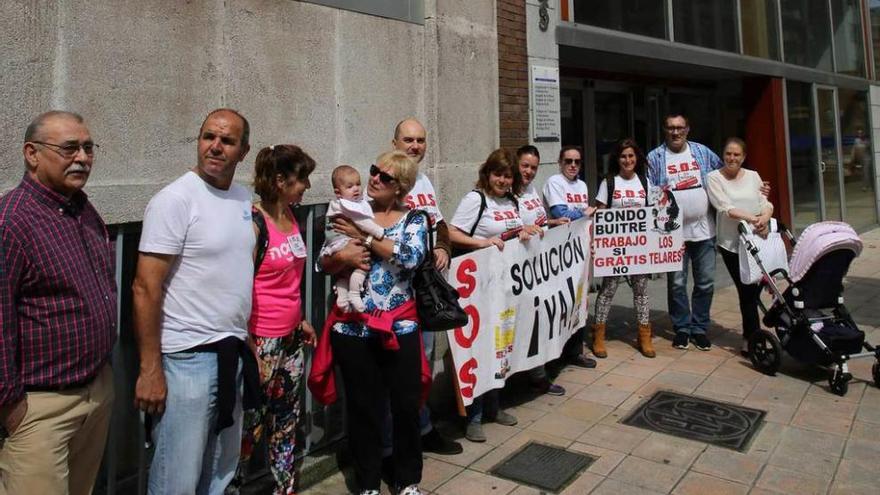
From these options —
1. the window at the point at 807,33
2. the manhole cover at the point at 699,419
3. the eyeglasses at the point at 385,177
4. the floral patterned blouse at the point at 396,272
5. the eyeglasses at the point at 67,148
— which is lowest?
the manhole cover at the point at 699,419

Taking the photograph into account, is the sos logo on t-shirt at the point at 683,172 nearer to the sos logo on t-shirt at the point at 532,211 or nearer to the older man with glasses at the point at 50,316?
the sos logo on t-shirt at the point at 532,211

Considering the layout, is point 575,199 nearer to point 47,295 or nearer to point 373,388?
A: point 373,388

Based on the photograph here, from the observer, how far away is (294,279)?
3.06 m

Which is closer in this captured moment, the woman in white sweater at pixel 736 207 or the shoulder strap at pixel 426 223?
the shoulder strap at pixel 426 223

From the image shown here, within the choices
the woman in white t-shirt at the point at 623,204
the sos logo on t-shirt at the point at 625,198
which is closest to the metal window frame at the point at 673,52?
the woman in white t-shirt at the point at 623,204

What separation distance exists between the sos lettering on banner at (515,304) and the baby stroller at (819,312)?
1571 mm

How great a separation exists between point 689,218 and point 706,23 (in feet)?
15.8

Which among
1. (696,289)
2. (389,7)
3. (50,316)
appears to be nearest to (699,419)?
(696,289)

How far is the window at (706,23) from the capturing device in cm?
888

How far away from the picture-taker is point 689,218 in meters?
5.85

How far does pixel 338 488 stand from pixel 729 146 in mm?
4332

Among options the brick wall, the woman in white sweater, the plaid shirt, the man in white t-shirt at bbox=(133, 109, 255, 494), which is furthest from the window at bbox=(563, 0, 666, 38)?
the plaid shirt

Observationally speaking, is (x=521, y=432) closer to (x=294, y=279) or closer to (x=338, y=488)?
(x=338, y=488)

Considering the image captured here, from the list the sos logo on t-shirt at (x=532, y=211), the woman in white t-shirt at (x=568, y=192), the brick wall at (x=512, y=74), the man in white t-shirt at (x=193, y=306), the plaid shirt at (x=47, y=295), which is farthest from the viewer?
the brick wall at (x=512, y=74)
